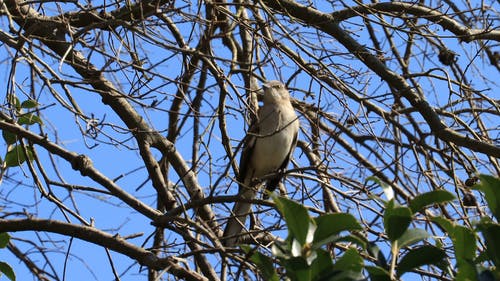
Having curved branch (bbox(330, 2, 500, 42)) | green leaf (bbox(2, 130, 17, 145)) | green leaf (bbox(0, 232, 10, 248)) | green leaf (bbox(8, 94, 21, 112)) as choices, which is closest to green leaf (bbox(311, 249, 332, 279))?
green leaf (bbox(0, 232, 10, 248))

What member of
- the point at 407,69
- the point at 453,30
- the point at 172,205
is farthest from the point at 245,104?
the point at 407,69

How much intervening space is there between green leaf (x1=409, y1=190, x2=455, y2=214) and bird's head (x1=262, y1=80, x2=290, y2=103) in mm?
3243

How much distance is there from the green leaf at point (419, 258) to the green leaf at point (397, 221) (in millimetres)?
96

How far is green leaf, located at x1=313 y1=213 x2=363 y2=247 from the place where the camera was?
2.24 m

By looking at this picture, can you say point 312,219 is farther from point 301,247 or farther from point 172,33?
point 172,33

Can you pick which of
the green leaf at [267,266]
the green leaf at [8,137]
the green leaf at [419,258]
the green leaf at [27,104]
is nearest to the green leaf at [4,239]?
the green leaf at [8,137]

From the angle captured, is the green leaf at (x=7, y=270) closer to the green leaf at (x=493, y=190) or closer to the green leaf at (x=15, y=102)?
the green leaf at (x=15, y=102)

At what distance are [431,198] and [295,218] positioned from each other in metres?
0.38

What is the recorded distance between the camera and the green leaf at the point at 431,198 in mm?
2238

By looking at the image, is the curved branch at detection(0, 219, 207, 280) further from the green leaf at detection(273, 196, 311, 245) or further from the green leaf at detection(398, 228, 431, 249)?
the green leaf at detection(398, 228, 431, 249)

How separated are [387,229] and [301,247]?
24cm

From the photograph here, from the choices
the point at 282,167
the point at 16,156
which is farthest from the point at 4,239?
the point at 282,167

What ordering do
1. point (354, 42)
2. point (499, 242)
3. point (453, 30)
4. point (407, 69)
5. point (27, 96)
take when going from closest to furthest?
point (499, 242) < point (27, 96) < point (354, 42) < point (453, 30) < point (407, 69)

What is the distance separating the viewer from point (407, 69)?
625 centimetres
